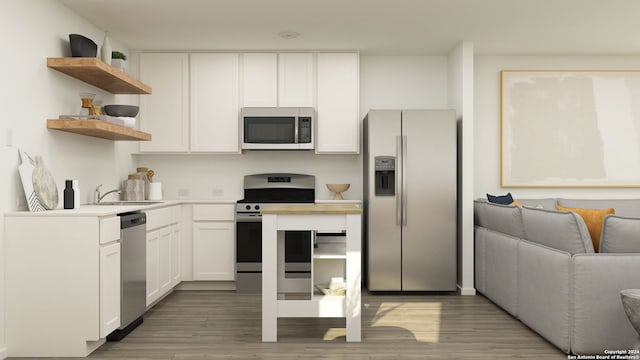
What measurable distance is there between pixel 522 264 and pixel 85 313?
121 inches

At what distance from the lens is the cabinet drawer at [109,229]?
3.08 meters

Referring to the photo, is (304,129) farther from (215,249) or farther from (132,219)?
(132,219)

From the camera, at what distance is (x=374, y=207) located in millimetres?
4742

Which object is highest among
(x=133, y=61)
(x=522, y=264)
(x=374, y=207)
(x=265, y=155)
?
(x=133, y=61)

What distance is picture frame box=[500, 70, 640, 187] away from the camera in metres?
5.36

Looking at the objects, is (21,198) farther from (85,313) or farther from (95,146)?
(95,146)

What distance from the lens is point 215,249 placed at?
4953 millimetres

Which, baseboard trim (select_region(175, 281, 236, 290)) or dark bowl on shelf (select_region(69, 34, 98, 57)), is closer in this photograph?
dark bowl on shelf (select_region(69, 34, 98, 57))

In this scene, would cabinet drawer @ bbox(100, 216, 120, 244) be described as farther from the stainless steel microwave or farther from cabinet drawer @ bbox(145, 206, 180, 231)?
the stainless steel microwave

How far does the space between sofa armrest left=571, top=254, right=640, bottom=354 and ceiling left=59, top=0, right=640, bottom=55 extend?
2139mm

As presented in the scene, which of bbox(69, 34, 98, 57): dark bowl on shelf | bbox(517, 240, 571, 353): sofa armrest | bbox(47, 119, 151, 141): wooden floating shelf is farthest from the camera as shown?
bbox(69, 34, 98, 57): dark bowl on shelf

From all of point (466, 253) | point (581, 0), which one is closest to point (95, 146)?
point (466, 253)

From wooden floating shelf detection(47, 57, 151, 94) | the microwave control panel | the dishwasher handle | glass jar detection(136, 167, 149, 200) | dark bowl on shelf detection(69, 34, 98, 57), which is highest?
A: dark bowl on shelf detection(69, 34, 98, 57)

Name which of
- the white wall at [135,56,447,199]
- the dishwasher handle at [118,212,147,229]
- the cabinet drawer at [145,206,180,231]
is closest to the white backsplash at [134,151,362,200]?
the white wall at [135,56,447,199]
